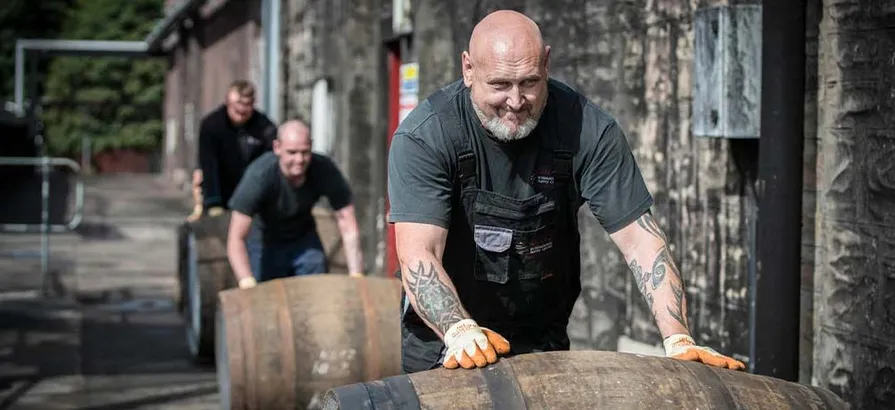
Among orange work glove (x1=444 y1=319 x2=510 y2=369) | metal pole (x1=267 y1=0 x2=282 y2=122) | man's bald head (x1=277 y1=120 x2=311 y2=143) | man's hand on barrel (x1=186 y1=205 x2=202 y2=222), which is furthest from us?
metal pole (x1=267 y1=0 x2=282 y2=122)

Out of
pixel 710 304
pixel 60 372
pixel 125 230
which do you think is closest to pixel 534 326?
pixel 710 304

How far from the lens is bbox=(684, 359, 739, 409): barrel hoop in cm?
355

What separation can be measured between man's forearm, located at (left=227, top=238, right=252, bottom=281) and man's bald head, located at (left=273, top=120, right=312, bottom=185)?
474 mm

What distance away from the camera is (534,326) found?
448cm

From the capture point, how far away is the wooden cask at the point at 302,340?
6.87 metres

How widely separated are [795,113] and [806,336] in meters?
0.95

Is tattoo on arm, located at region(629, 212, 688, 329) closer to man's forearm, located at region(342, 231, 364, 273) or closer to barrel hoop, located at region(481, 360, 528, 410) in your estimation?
barrel hoop, located at region(481, 360, 528, 410)

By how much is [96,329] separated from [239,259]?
4316 mm

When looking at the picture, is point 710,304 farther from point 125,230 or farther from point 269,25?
point 125,230

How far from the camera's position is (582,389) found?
11.7 feet

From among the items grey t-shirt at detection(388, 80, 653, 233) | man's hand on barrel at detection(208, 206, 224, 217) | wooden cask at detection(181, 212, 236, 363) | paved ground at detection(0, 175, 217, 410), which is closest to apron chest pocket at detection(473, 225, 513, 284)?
grey t-shirt at detection(388, 80, 653, 233)

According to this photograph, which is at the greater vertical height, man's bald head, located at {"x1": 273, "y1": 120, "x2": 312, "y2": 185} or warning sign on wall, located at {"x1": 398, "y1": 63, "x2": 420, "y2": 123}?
warning sign on wall, located at {"x1": 398, "y1": 63, "x2": 420, "y2": 123}

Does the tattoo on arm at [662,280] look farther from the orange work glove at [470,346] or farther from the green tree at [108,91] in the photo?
the green tree at [108,91]

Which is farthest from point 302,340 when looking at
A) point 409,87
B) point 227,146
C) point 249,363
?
point 409,87
